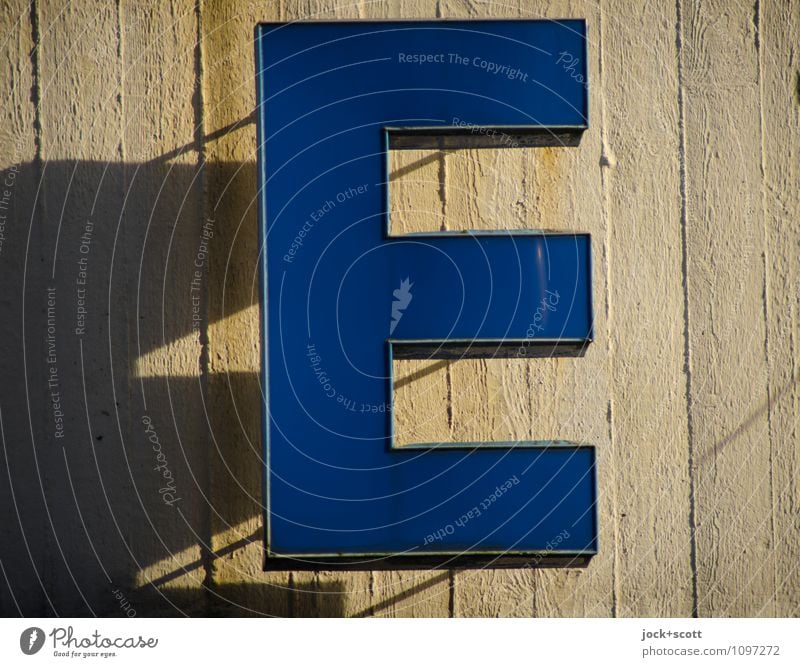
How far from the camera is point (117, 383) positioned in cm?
130

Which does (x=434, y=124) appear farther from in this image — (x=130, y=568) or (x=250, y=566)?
(x=130, y=568)

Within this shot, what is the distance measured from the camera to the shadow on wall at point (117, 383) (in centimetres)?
129

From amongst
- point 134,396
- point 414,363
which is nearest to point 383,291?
point 414,363

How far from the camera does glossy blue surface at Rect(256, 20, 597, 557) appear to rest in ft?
3.72

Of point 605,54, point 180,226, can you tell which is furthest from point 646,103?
point 180,226

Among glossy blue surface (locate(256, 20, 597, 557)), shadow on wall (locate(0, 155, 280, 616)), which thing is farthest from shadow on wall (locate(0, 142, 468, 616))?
glossy blue surface (locate(256, 20, 597, 557))

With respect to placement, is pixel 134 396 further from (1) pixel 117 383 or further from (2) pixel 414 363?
(2) pixel 414 363

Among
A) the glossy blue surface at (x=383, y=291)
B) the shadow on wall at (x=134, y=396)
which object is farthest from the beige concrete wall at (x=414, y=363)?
the glossy blue surface at (x=383, y=291)

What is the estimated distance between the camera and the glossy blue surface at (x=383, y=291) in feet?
3.72

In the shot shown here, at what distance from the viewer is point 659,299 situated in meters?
1.30

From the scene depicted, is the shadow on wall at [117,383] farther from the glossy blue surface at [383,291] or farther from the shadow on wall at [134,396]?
the glossy blue surface at [383,291]

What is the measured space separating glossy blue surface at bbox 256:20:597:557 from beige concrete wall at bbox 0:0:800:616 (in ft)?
0.50

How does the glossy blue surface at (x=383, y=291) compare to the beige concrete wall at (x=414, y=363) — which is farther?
the beige concrete wall at (x=414, y=363)
